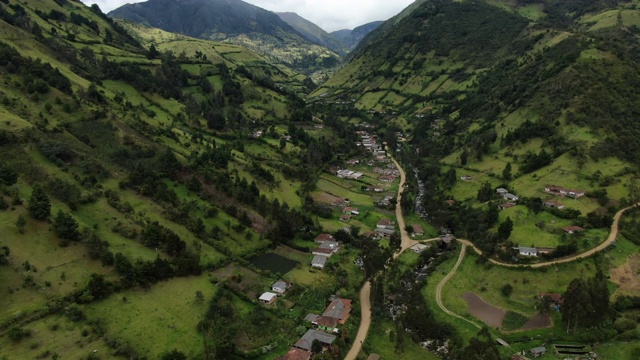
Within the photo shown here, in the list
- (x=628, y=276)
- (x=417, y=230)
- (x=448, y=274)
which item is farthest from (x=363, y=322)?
(x=628, y=276)

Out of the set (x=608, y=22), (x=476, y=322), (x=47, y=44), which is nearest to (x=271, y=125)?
(x=47, y=44)

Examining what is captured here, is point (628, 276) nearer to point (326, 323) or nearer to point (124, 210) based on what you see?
point (326, 323)

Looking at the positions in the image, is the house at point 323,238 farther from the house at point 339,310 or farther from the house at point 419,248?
the house at point 339,310

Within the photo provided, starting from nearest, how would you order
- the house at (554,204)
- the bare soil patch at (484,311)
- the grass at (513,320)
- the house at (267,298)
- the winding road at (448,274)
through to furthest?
the winding road at (448,274) → the grass at (513,320) → the house at (267,298) → the bare soil patch at (484,311) → the house at (554,204)

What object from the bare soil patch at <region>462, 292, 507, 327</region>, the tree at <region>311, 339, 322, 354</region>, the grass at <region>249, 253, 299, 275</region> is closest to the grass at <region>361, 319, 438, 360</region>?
the tree at <region>311, 339, 322, 354</region>

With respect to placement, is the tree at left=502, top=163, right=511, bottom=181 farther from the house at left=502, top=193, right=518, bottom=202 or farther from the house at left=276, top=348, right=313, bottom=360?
the house at left=276, top=348, right=313, bottom=360

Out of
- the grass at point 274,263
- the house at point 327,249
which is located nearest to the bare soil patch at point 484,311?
the house at point 327,249
